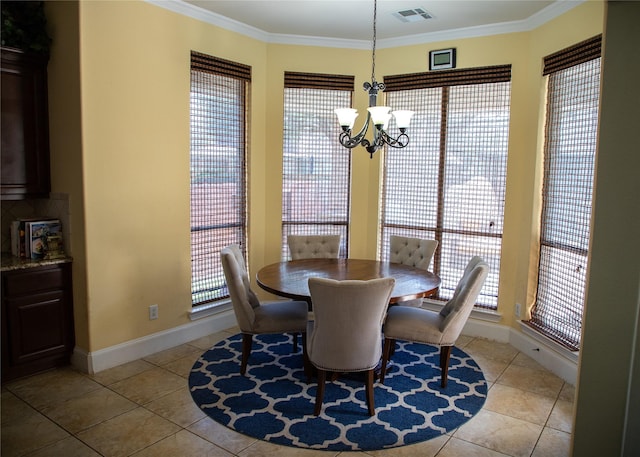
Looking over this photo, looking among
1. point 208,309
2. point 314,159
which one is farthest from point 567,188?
point 208,309

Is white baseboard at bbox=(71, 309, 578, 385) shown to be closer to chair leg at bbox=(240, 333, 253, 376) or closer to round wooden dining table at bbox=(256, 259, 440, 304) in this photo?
chair leg at bbox=(240, 333, 253, 376)

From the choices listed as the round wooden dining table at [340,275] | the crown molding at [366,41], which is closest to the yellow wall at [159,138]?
the crown molding at [366,41]

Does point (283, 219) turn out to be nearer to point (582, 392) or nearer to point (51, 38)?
point (51, 38)

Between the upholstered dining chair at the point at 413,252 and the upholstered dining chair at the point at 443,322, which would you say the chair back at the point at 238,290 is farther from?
the upholstered dining chair at the point at 413,252

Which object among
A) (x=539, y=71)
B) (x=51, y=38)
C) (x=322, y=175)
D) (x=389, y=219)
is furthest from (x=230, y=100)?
(x=539, y=71)

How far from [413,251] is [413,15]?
204 centimetres

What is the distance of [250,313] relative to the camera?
3455 millimetres

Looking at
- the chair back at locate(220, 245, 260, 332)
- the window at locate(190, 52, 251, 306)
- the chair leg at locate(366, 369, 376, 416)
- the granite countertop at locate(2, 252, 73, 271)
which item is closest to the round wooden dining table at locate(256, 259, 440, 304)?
the chair back at locate(220, 245, 260, 332)

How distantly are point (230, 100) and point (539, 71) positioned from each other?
9.04ft

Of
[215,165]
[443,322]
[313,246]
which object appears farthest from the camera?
[313,246]

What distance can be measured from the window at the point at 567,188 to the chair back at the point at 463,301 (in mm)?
825

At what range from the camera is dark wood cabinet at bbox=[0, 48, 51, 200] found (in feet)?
11.1

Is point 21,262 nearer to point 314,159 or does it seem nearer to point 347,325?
point 347,325

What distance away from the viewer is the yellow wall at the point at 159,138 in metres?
3.46
